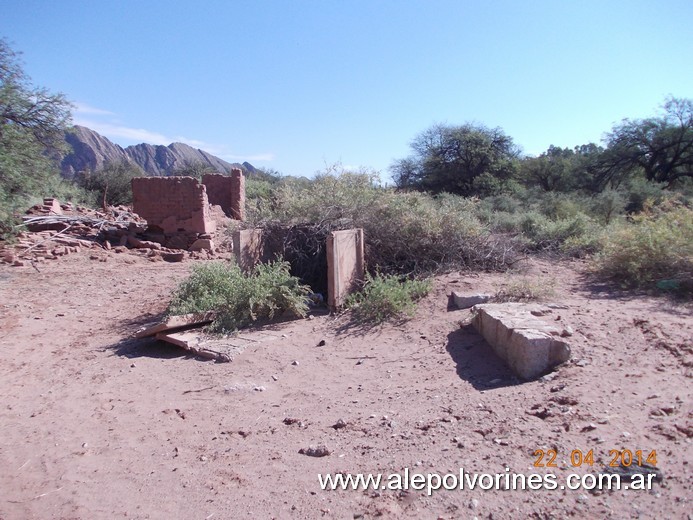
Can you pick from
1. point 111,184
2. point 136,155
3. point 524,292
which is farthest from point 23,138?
point 136,155

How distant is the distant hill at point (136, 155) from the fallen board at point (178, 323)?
143 ft

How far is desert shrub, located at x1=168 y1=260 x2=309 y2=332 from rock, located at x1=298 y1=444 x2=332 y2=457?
2841 millimetres

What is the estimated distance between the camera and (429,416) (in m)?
3.61

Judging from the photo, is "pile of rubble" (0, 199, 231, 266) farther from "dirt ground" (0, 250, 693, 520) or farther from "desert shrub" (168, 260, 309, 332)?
"desert shrub" (168, 260, 309, 332)

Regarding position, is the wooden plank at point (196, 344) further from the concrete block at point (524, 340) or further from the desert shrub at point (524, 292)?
the desert shrub at point (524, 292)

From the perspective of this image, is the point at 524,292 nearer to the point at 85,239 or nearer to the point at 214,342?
the point at 214,342

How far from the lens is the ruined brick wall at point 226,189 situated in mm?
17516

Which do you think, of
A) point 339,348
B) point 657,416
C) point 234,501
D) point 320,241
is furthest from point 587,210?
point 234,501

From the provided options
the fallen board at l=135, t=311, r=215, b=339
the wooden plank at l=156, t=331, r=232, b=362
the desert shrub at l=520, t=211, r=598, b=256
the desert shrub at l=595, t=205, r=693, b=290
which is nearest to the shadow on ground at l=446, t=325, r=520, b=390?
the wooden plank at l=156, t=331, r=232, b=362

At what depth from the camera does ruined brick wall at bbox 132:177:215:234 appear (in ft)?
41.3

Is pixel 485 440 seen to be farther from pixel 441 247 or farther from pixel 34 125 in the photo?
pixel 34 125

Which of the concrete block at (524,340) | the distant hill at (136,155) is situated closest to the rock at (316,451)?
the concrete block at (524,340)

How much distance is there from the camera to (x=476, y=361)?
4.56 meters
